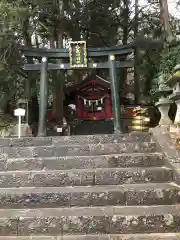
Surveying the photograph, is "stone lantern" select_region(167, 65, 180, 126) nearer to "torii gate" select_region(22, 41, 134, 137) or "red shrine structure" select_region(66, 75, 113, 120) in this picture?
"torii gate" select_region(22, 41, 134, 137)

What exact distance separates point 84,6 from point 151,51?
11.6 ft

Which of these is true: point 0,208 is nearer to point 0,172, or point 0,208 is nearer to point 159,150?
point 0,172

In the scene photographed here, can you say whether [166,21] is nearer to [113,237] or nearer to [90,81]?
[90,81]

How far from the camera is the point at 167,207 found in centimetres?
367

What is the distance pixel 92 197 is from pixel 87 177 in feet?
1.63

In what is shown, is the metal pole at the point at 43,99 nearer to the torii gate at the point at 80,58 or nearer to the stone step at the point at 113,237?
the torii gate at the point at 80,58

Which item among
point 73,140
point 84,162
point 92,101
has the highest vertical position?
point 92,101

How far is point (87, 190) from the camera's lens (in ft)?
13.0

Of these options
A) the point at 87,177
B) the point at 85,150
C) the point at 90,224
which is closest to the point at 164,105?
the point at 85,150

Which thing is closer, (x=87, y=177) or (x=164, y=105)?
(x=87, y=177)

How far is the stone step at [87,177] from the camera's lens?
169 inches

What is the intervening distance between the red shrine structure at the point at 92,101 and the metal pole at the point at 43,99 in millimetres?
9559

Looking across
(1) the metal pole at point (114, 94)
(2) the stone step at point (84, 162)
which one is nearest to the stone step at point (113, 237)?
(2) the stone step at point (84, 162)

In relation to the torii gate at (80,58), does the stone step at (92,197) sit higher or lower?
lower
